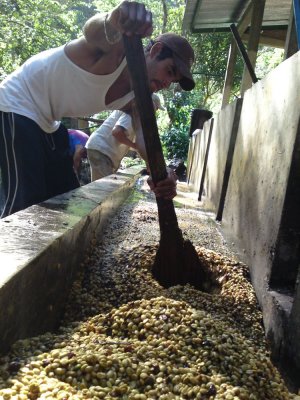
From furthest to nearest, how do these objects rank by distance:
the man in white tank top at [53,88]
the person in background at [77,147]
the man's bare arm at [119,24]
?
the person in background at [77,147], the man in white tank top at [53,88], the man's bare arm at [119,24]

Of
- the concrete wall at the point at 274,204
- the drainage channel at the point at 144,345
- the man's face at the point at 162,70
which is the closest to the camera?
the drainage channel at the point at 144,345

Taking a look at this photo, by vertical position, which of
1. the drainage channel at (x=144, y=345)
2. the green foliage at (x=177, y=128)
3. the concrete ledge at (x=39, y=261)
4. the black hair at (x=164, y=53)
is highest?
the green foliage at (x=177, y=128)

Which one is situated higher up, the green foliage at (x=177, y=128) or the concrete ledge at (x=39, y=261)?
the green foliage at (x=177, y=128)

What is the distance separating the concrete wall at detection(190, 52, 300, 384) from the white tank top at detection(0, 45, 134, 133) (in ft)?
3.67

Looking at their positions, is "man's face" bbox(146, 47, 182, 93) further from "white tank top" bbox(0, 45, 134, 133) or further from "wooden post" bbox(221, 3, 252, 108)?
"wooden post" bbox(221, 3, 252, 108)

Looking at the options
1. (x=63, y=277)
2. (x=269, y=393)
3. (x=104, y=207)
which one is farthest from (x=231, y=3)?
(x=269, y=393)

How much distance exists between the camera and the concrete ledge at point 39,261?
144 cm

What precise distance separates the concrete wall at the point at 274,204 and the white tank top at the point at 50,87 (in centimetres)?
112

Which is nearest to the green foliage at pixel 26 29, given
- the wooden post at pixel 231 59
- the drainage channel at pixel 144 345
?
the wooden post at pixel 231 59

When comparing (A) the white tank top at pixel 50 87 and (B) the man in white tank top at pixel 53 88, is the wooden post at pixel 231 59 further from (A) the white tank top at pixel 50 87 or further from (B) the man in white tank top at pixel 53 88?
(A) the white tank top at pixel 50 87

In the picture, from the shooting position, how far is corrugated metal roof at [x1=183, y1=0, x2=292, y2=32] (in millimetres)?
7098

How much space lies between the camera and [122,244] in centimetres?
329

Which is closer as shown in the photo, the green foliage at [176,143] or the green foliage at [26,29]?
the green foliage at [26,29]

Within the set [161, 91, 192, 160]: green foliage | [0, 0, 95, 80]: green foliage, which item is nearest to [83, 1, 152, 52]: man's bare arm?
[0, 0, 95, 80]: green foliage
